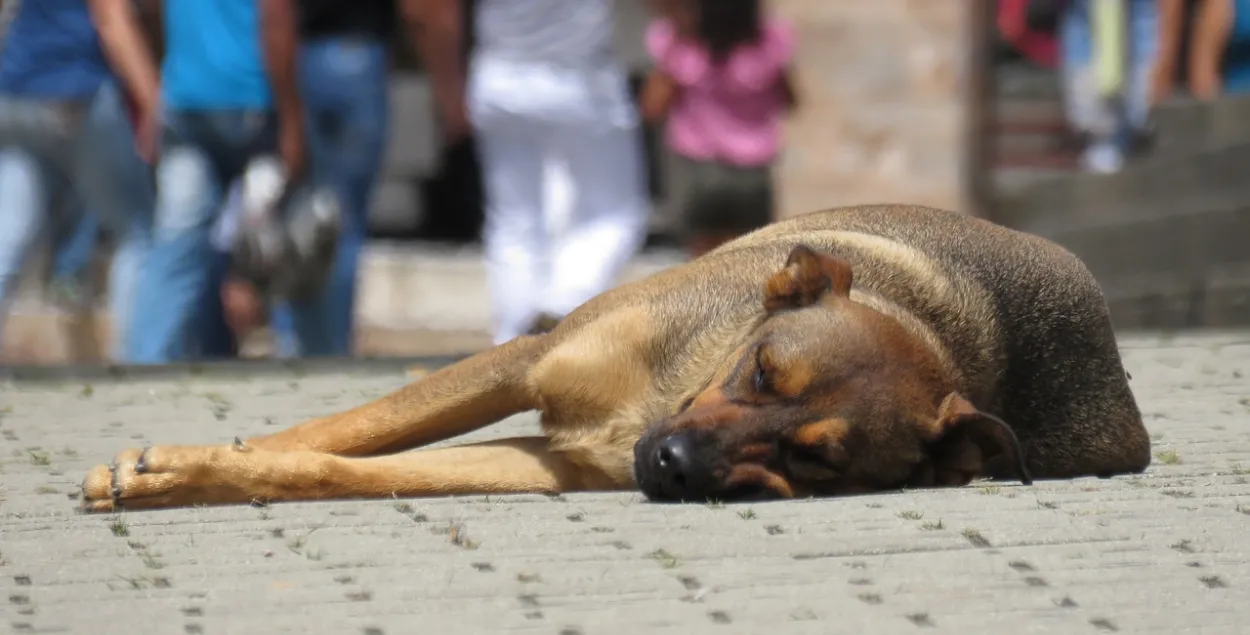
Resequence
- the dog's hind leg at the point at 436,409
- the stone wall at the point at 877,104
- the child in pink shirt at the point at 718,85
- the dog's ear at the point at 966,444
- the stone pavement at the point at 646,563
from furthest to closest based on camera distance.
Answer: the stone wall at the point at 877,104 < the child in pink shirt at the point at 718,85 < the dog's hind leg at the point at 436,409 < the dog's ear at the point at 966,444 < the stone pavement at the point at 646,563

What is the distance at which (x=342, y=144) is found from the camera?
8789 mm

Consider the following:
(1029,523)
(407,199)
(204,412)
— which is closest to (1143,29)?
(407,199)

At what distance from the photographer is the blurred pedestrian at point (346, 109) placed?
338 inches

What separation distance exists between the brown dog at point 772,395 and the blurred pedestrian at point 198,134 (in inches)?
128

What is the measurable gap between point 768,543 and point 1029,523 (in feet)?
2.33

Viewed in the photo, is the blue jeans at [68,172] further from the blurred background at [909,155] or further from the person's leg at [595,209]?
the person's leg at [595,209]

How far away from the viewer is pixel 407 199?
1394 cm

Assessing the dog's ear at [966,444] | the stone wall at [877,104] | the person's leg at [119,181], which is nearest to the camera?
the dog's ear at [966,444]

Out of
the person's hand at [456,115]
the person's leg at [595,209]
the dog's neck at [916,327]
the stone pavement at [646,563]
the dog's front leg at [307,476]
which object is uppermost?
the person's hand at [456,115]

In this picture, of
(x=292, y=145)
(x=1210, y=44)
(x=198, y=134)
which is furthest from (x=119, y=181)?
(x=1210, y=44)

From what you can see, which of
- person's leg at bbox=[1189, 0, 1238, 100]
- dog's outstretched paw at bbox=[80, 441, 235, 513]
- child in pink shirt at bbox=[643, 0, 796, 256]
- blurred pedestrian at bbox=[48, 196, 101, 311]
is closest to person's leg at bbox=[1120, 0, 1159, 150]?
person's leg at bbox=[1189, 0, 1238, 100]

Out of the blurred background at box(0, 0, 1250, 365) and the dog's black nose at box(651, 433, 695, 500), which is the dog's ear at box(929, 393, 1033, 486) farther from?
the blurred background at box(0, 0, 1250, 365)

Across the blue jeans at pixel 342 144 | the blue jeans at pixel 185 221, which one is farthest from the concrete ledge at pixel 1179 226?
the blue jeans at pixel 185 221

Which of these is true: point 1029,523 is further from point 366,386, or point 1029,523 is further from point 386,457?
point 366,386
